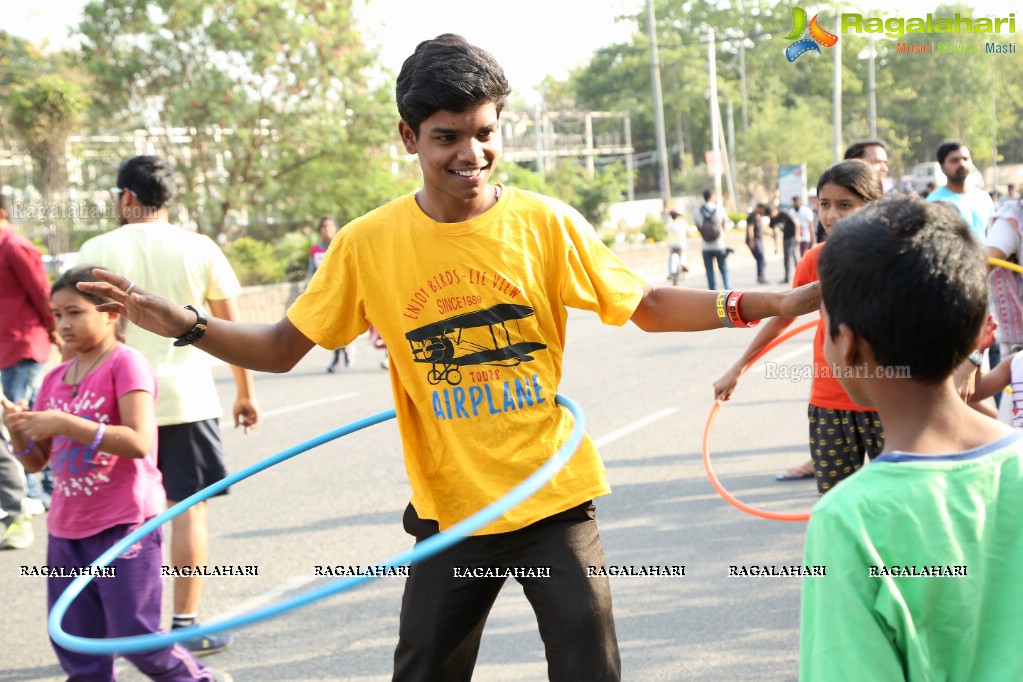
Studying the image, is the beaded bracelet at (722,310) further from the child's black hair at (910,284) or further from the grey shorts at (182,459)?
the grey shorts at (182,459)

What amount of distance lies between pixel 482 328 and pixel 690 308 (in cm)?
61

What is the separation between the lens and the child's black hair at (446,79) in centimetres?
300

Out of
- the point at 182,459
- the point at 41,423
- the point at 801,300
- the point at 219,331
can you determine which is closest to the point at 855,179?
the point at 801,300

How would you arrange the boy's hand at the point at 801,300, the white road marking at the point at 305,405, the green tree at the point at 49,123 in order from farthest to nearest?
the green tree at the point at 49,123, the white road marking at the point at 305,405, the boy's hand at the point at 801,300

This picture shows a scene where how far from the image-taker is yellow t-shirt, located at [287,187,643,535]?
307 cm

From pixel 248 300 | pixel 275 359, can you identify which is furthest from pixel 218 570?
pixel 248 300

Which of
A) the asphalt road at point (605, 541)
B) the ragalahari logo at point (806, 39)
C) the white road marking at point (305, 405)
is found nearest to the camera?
the asphalt road at point (605, 541)

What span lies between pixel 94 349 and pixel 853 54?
7870cm

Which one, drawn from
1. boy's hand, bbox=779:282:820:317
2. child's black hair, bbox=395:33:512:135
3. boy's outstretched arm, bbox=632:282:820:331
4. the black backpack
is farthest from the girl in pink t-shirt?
the black backpack

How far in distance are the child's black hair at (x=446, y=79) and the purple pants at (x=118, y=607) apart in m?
1.93

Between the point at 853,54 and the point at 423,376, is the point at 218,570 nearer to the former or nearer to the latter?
the point at 423,376

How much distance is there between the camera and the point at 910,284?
68.6 inches

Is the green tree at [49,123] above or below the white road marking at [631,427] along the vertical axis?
above

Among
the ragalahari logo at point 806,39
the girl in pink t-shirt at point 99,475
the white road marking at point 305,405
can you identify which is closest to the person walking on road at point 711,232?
the ragalahari logo at point 806,39
